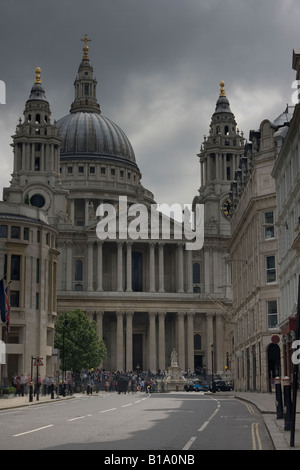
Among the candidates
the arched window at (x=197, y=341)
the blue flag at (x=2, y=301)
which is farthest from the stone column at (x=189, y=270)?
the blue flag at (x=2, y=301)

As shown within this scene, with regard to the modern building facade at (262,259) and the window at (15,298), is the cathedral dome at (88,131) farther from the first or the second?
the modern building facade at (262,259)

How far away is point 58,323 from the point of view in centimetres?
10594

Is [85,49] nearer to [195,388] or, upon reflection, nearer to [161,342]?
[161,342]

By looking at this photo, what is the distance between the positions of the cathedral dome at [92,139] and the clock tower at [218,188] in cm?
2988

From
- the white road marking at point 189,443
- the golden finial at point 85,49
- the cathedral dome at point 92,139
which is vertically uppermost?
the golden finial at point 85,49

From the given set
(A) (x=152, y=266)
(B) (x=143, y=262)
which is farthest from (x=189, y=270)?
(B) (x=143, y=262)

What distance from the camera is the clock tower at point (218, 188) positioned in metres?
133

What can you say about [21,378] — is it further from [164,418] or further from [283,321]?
[164,418]

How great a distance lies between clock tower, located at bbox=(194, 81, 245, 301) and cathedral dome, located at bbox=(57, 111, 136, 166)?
2988cm

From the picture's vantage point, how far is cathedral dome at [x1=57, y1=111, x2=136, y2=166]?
166 metres

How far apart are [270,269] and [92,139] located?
356 ft

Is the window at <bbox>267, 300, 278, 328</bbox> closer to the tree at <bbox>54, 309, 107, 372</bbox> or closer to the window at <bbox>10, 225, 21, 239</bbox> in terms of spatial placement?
the window at <bbox>10, 225, 21, 239</bbox>

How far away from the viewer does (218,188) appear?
139 m
